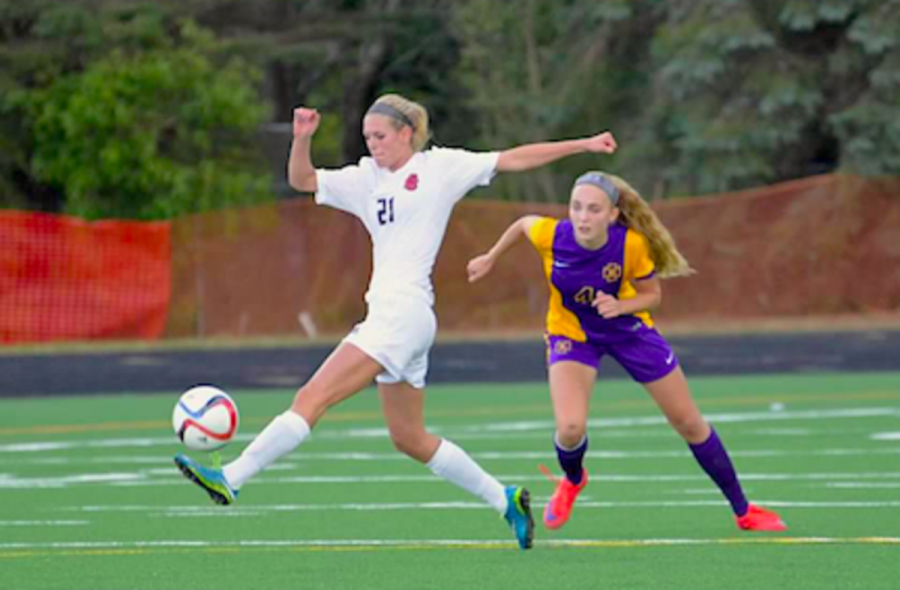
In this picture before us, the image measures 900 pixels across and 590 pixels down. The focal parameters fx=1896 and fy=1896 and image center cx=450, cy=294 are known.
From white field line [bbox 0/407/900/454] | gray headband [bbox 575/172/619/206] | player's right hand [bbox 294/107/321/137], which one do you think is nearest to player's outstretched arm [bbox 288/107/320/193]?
player's right hand [bbox 294/107/321/137]

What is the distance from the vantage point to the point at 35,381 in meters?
22.0

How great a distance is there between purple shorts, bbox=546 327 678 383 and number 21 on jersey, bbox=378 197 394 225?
4.51ft

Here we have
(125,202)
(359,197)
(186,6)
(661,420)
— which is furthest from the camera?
(186,6)

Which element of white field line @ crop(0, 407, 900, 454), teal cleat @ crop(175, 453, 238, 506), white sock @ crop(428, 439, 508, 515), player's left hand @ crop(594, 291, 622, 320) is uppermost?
player's left hand @ crop(594, 291, 622, 320)

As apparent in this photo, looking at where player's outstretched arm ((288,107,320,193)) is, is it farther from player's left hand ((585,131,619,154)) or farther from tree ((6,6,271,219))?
tree ((6,6,271,219))

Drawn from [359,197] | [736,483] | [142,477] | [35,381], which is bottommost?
[35,381]

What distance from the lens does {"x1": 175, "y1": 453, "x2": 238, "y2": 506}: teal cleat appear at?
816cm

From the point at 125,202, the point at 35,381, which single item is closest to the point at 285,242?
the point at 125,202

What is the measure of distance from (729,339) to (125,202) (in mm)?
11273

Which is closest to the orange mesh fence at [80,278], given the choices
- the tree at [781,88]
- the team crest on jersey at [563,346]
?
the tree at [781,88]

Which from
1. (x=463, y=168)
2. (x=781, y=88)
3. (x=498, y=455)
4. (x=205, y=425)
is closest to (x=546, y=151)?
(x=463, y=168)

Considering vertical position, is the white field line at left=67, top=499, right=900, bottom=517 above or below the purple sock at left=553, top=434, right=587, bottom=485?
below

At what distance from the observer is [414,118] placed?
890 centimetres

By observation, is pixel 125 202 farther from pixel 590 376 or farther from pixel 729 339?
pixel 590 376
